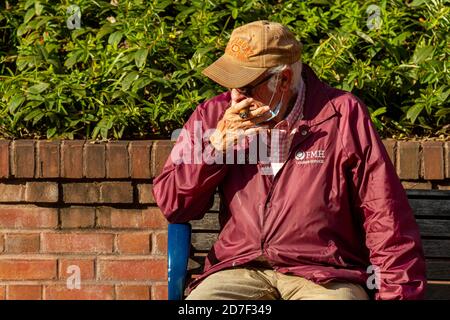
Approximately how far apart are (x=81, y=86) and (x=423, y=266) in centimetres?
232

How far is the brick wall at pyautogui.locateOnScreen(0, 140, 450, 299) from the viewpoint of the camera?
540 cm

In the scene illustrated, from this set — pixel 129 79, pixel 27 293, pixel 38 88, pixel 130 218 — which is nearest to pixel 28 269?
pixel 27 293

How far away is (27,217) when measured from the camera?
18.0 ft

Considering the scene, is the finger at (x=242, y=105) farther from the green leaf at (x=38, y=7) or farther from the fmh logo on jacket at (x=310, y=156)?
the green leaf at (x=38, y=7)

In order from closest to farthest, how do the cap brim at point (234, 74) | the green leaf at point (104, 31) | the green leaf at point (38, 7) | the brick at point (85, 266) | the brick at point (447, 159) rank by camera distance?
the cap brim at point (234, 74) < the brick at point (447, 159) < the brick at point (85, 266) < the green leaf at point (104, 31) < the green leaf at point (38, 7)

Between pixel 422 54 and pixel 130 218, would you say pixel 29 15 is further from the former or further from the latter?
pixel 422 54

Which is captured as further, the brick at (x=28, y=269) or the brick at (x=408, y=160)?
the brick at (x=28, y=269)

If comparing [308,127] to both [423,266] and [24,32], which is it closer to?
[423,266]

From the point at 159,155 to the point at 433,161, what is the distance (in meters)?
1.28

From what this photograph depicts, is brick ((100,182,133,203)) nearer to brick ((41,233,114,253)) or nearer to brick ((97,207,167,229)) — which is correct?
brick ((97,207,167,229))

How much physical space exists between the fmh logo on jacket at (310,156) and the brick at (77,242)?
1.40 meters

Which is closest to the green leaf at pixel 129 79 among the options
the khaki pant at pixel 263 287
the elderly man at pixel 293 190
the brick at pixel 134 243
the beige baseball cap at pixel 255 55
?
the brick at pixel 134 243

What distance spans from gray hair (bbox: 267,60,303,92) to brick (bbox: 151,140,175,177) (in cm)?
105

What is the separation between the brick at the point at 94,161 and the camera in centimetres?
540
